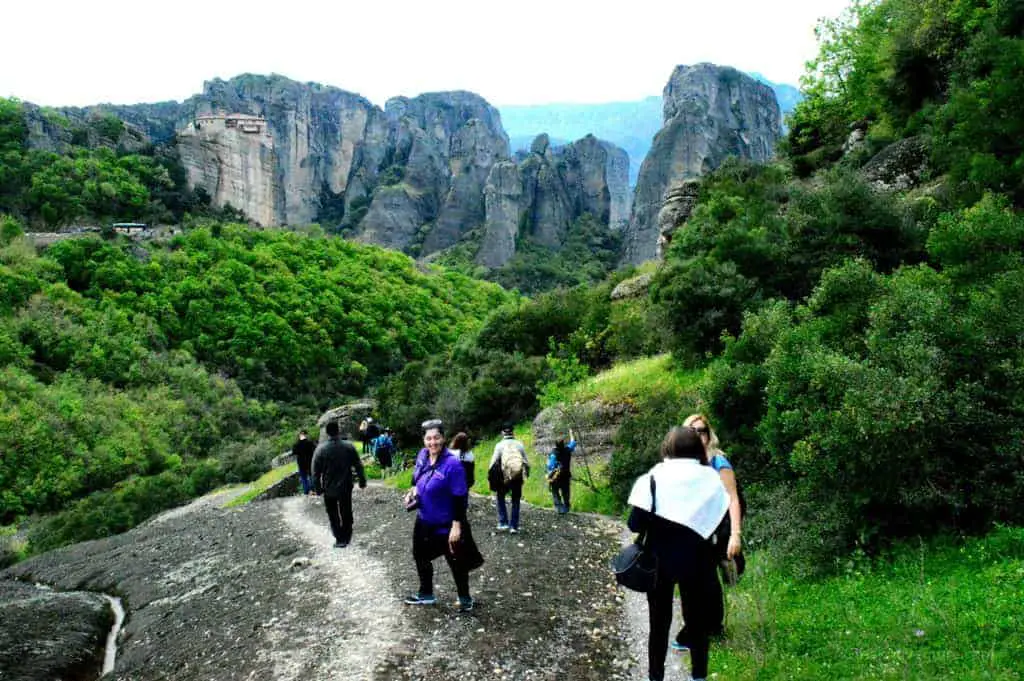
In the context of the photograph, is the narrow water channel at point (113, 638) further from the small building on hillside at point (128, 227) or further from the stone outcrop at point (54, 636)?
the small building on hillside at point (128, 227)

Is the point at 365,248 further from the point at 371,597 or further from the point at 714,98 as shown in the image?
the point at 371,597

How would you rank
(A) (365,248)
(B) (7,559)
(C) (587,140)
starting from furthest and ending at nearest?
(C) (587,140) → (A) (365,248) → (B) (7,559)

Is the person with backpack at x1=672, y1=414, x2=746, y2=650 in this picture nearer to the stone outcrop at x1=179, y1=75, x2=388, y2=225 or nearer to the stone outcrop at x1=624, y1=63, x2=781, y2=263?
the stone outcrop at x1=624, y1=63, x2=781, y2=263

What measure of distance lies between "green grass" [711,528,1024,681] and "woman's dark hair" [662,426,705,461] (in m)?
2.10

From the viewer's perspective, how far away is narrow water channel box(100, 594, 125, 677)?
9926 mm

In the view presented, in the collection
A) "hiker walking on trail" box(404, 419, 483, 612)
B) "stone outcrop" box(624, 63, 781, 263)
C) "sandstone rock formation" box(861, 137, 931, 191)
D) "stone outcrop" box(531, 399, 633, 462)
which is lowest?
"stone outcrop" box(531, 399, 633, 462)

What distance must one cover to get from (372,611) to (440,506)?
1938 mm

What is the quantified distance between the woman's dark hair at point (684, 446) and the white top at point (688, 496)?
0.05 meters

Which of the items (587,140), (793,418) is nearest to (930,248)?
(793,418)

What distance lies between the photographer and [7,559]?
30.0 meters

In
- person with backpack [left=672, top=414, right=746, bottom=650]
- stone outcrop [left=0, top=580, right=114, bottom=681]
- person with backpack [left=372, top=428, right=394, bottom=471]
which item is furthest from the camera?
person with backpack [left=372, top=428, right=394, bottom=471]

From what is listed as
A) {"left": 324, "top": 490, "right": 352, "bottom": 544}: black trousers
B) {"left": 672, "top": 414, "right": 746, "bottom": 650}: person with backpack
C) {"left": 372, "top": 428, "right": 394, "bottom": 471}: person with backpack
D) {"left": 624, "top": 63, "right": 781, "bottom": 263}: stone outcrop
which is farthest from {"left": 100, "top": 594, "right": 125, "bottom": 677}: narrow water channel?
{"left": 624, "top": 63, "right": 781, "bottom": 263}: stone outcrop

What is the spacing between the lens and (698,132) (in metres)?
112

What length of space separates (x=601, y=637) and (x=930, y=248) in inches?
339
